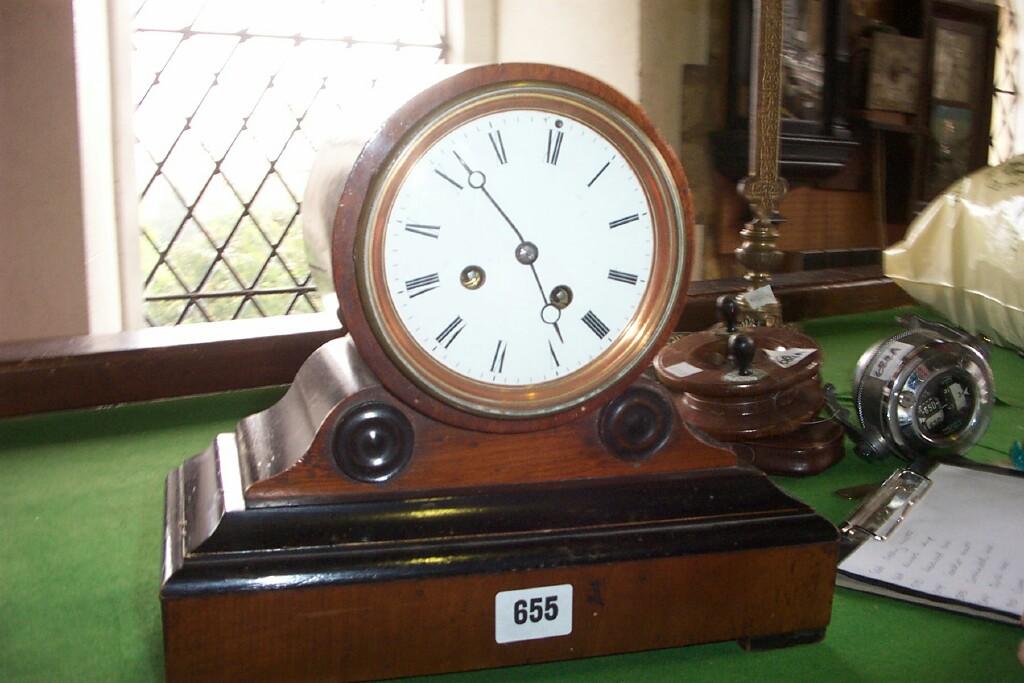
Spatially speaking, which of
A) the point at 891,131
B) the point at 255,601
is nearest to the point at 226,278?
the point at 255,601

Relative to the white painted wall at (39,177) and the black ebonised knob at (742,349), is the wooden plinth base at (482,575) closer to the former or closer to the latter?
the black ebonised knob at (742,349)

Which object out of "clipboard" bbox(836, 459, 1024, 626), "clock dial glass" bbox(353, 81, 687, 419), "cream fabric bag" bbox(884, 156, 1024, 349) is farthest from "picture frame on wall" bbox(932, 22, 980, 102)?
"clock dial glass" bbox(353, 81, 687, 419)

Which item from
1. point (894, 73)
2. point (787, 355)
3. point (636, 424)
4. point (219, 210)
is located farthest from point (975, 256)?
point (894, 73)

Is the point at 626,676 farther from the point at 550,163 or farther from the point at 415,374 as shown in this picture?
the point at 550,163

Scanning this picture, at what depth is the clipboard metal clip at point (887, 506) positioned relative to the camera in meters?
0.93

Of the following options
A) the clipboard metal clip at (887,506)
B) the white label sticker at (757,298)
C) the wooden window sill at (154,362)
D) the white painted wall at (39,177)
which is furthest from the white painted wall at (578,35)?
the clipboard metal clip at (887,506)

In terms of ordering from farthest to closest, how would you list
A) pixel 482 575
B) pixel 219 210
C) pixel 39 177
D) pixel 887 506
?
1. pixel 219 210
2. pixel 39 177
3. pixel 887 506
4. pixel 482 575

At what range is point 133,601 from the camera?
828mm

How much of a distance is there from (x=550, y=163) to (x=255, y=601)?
41cm

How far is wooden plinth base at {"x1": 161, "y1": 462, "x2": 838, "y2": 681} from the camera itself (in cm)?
→ 67

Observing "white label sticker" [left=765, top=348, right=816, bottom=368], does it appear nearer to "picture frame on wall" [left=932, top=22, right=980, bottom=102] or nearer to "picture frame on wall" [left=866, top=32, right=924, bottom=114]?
"picture frame on wall" [left=866, top=32, right=924, bottom=114]

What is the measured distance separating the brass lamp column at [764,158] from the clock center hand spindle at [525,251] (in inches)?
23.1

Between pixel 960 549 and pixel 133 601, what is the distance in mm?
776

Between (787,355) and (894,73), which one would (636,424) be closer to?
(787,355)
